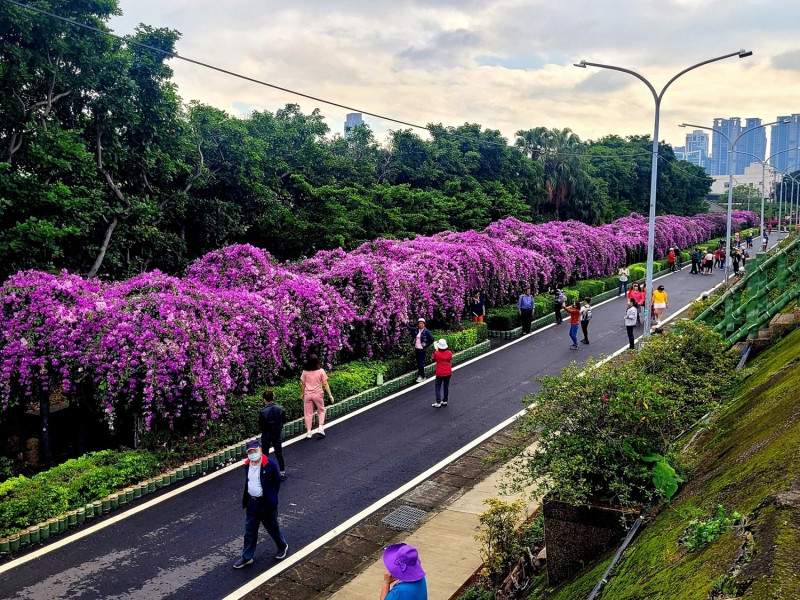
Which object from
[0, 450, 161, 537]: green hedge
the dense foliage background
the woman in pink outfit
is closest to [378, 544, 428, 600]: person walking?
[0, 450, 161, 537]: green hedge

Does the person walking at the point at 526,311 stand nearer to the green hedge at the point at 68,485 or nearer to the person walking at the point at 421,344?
the person walking at the point at 421,344

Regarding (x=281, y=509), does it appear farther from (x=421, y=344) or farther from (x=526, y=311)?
(x=526, y=311)

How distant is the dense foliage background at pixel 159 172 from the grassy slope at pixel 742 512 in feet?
50.7

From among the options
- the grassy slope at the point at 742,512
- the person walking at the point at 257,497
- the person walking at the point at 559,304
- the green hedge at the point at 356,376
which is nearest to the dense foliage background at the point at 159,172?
the green hedge at the point at 356,376

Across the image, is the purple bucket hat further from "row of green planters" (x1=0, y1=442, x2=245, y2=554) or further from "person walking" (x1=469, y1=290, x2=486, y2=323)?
"person walking" (x1=469, y1=290, x2=486, y2=323)

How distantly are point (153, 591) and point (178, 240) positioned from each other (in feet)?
54.2

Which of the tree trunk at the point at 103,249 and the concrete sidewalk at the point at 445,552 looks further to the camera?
the tree trunk at the point at 103,249

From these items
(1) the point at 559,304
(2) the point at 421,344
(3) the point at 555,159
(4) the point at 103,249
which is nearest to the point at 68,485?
(2) the point at 421,344

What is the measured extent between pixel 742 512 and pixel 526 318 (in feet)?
68.3

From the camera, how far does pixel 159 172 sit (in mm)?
22344

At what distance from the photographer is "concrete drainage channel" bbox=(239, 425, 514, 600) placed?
28.5 feet

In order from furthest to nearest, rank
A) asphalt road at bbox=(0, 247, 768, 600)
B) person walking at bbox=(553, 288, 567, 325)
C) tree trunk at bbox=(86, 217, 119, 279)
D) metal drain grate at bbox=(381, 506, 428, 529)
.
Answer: person walking at bbox=(553, 288, 567, 325) → tree trunk at bbox=(86, 217, 119, 279) → metal drain grate at bbox=(381, 506, 428, 529) → asphalt road at bbox=(0, 247, 768, 600)

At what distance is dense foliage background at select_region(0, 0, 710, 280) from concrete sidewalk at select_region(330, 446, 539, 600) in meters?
12.1

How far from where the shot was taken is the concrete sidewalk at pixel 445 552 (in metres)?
8.38
